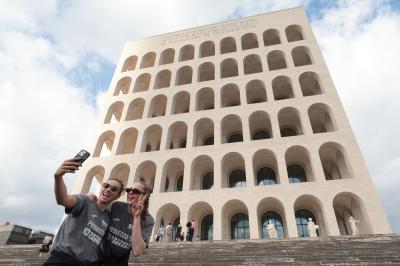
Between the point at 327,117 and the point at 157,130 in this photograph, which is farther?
the point at 157,130

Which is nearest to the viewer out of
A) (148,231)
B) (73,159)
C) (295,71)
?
(73,159)

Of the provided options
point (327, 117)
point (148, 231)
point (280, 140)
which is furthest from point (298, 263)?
point (327, 117)

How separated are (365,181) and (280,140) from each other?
5655mm

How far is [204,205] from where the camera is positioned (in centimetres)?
1862

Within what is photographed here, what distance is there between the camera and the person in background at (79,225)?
2521mm

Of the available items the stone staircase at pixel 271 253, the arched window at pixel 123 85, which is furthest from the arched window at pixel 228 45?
the stone staircase at pixel 271 253

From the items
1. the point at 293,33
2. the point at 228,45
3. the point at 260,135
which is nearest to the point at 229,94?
the point at 260,135

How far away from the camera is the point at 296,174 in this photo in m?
21.9

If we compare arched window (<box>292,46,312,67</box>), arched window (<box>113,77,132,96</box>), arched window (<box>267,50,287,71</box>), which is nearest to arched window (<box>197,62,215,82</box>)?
arched window (<box>267,50,287,71</box>)

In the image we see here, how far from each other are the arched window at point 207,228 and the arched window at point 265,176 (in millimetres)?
4927

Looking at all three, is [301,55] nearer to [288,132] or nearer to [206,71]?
[288,132]

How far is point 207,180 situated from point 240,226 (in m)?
4.72

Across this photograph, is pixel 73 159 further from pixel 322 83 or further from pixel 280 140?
pixel 322 83

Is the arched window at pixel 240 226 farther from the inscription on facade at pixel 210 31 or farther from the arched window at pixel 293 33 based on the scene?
the inscription on facade at pixel 210 31
